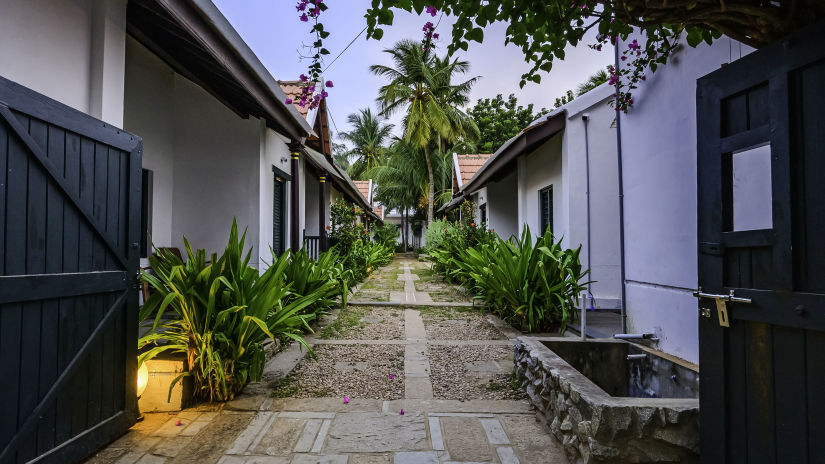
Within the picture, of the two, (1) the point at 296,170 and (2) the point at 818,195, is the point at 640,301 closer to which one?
(2) the point at 818,195

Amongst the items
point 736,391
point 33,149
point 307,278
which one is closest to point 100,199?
point 33,149

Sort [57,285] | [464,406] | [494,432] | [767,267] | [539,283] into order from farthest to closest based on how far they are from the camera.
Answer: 1. [539,283]
2. [464,406]
3. [494,432]
4. [57,285]
5. [767,267]

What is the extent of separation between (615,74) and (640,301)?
82.6 inches

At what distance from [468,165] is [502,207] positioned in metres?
3.44

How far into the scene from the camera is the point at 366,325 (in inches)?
223

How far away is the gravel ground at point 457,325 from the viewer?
518cm

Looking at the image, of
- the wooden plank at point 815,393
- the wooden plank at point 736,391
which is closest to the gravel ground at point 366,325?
the wooden plank at point 736,391

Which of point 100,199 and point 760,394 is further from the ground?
point 100,199

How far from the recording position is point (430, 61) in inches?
774

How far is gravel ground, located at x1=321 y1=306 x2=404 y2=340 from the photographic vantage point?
515 cm

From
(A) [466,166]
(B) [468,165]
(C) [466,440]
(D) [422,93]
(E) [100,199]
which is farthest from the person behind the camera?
(D) [422,93]

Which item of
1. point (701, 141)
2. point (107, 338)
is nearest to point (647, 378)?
point (701, 141)

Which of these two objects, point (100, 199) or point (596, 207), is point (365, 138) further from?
point (100, 199)

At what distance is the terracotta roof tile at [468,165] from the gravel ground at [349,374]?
10220 mm
